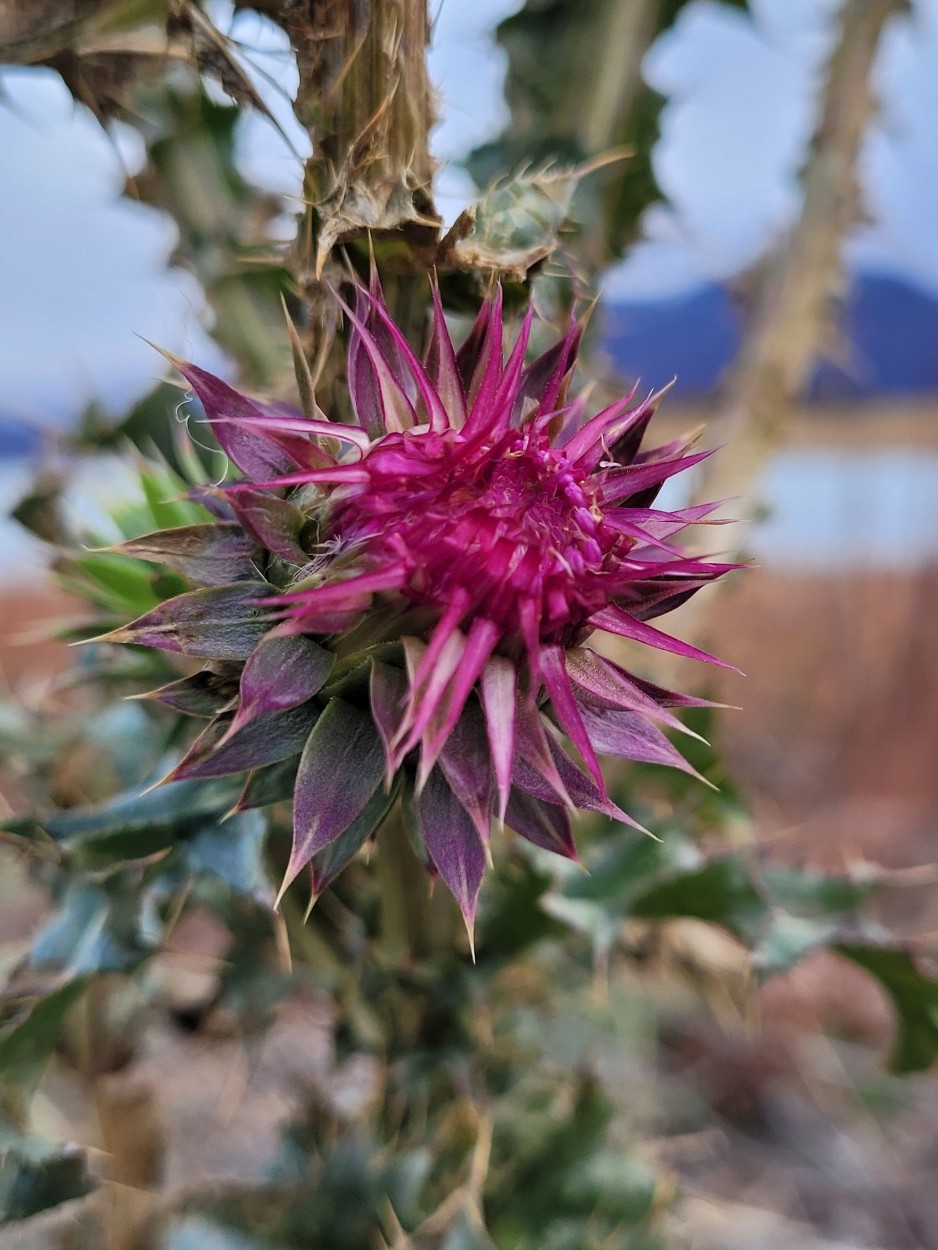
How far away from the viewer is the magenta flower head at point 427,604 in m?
0.40

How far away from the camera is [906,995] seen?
0.87 m

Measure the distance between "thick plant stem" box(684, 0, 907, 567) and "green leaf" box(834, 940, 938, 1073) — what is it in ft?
1.71

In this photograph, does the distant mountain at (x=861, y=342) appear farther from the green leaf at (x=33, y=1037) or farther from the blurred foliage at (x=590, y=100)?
Result: the green leaf at (x=33, y=1037)

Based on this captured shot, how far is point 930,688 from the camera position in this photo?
282 centimetres

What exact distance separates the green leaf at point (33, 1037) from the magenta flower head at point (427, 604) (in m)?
0.33

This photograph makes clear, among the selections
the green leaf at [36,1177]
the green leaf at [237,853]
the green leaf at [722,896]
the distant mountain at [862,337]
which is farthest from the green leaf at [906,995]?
the distant mountain at [862,337]

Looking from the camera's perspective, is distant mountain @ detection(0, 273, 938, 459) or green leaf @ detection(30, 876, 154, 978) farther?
distant mountain @ detection(0, 273, 938, 459)

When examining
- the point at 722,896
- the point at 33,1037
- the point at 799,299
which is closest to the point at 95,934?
the point at 33,1037

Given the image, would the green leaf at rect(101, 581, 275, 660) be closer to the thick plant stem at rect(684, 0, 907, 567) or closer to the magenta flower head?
the magenta flower head

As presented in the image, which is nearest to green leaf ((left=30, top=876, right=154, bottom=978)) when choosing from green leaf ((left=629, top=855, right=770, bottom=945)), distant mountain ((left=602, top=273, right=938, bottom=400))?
green leaf ((left=629, top=855, right=770, bottom=945))

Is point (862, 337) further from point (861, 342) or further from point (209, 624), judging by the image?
point (209, 624)

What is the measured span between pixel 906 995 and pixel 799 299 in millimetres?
841

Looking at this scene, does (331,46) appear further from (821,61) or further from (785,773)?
(785,773)

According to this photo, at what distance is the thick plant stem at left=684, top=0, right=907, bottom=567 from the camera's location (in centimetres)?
123
